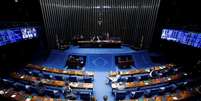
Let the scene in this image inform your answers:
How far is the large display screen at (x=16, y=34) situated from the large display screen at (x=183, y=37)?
9780 mm

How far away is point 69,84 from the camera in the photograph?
10.8 metres

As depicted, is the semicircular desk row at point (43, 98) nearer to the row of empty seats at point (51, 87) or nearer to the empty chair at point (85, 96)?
the row of empty seats at point (51, 87)

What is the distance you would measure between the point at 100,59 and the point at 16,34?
6.30 meters

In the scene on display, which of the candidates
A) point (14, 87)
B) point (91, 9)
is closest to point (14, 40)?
point (14, 87)

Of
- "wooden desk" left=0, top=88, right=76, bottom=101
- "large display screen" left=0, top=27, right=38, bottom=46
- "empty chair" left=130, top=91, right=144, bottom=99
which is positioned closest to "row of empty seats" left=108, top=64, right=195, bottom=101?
"empty chair" left=130, top=91, right=144, bottom=99

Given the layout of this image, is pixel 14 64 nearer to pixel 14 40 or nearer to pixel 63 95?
pixel 14 40

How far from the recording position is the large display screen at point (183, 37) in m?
11.5

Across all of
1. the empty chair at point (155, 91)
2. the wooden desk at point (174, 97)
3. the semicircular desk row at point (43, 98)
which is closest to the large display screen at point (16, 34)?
the semicircular desk row at point (43, 98)

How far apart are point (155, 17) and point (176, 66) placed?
5.44 meters

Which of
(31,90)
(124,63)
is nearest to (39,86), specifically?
(31,90)

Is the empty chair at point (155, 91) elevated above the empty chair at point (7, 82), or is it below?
below

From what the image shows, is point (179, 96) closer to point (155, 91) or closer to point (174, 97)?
point (174, 97)

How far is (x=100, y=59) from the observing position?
1566 cm

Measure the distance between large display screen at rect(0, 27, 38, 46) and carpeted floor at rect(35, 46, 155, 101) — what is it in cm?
238
